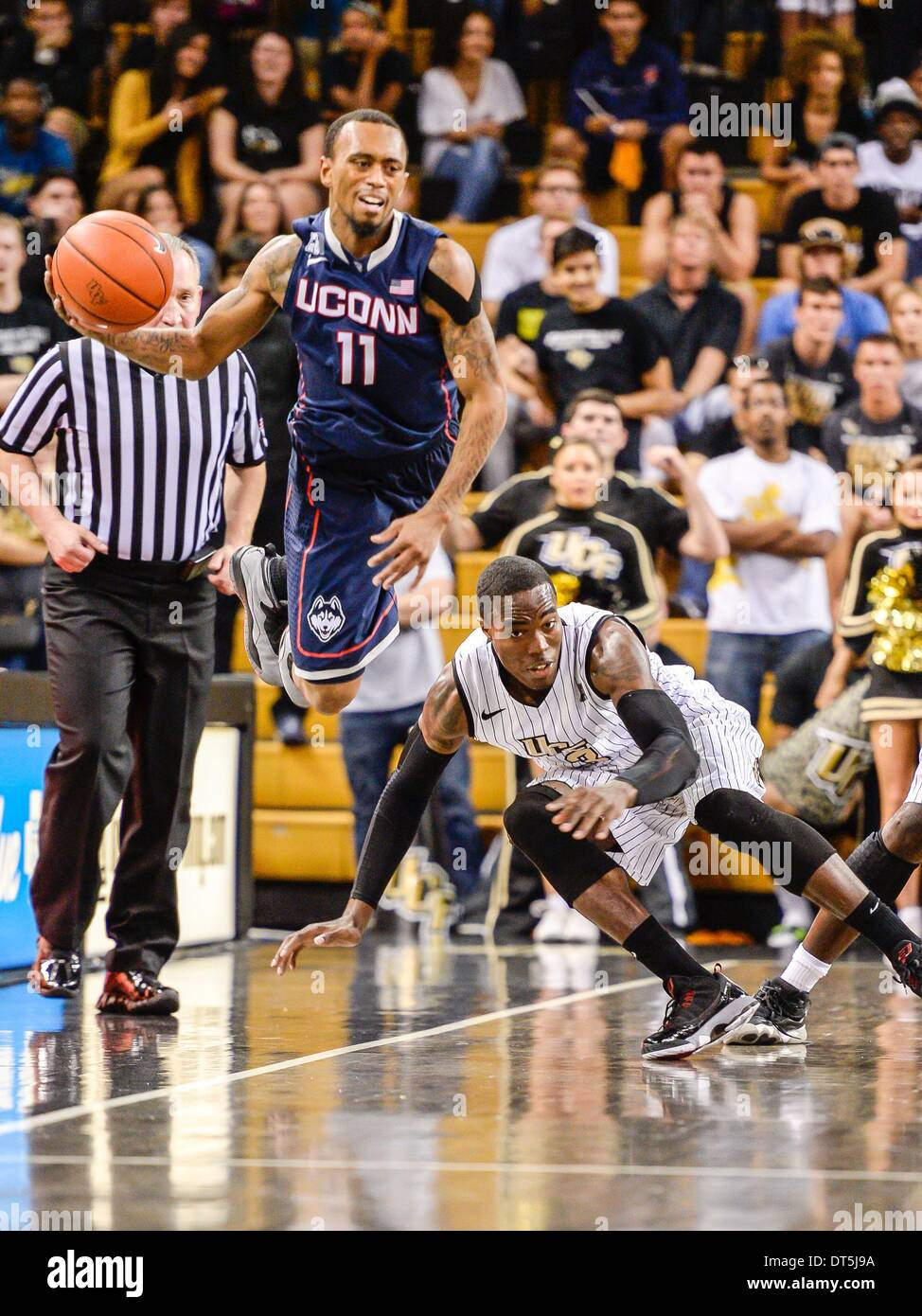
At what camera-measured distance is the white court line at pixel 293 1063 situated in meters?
3.78

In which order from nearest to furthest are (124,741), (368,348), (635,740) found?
1. (635,740)
2. (368,348)
3. (124,741)

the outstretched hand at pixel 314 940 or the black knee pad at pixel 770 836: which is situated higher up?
the black knee pad at pixel 770 836

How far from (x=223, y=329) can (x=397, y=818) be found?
1313 mm

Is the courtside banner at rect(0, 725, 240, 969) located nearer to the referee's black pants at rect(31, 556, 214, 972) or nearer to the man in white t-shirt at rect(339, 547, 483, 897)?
the referee's black pants at rect(31, 556, 214, 972)

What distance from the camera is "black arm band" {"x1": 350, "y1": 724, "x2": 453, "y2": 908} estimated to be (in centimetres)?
447

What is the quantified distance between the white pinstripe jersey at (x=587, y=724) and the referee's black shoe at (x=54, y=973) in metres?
1.46

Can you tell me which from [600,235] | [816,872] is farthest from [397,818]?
[600,235]

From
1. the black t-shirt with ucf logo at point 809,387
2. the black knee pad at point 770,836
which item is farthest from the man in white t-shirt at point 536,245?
the black knee pad at point 770,836

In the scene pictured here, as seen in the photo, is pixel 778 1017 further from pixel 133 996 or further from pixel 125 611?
pixel 125 611

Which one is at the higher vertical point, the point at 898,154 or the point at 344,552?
the point at 898,154

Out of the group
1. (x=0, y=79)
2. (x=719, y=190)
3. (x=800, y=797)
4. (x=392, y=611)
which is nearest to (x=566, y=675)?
(x=392, y=611)

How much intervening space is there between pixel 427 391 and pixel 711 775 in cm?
123

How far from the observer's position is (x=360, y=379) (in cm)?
478

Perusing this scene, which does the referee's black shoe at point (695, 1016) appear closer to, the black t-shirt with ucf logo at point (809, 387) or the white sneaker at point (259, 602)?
the white sneaker at point (259, 602)
